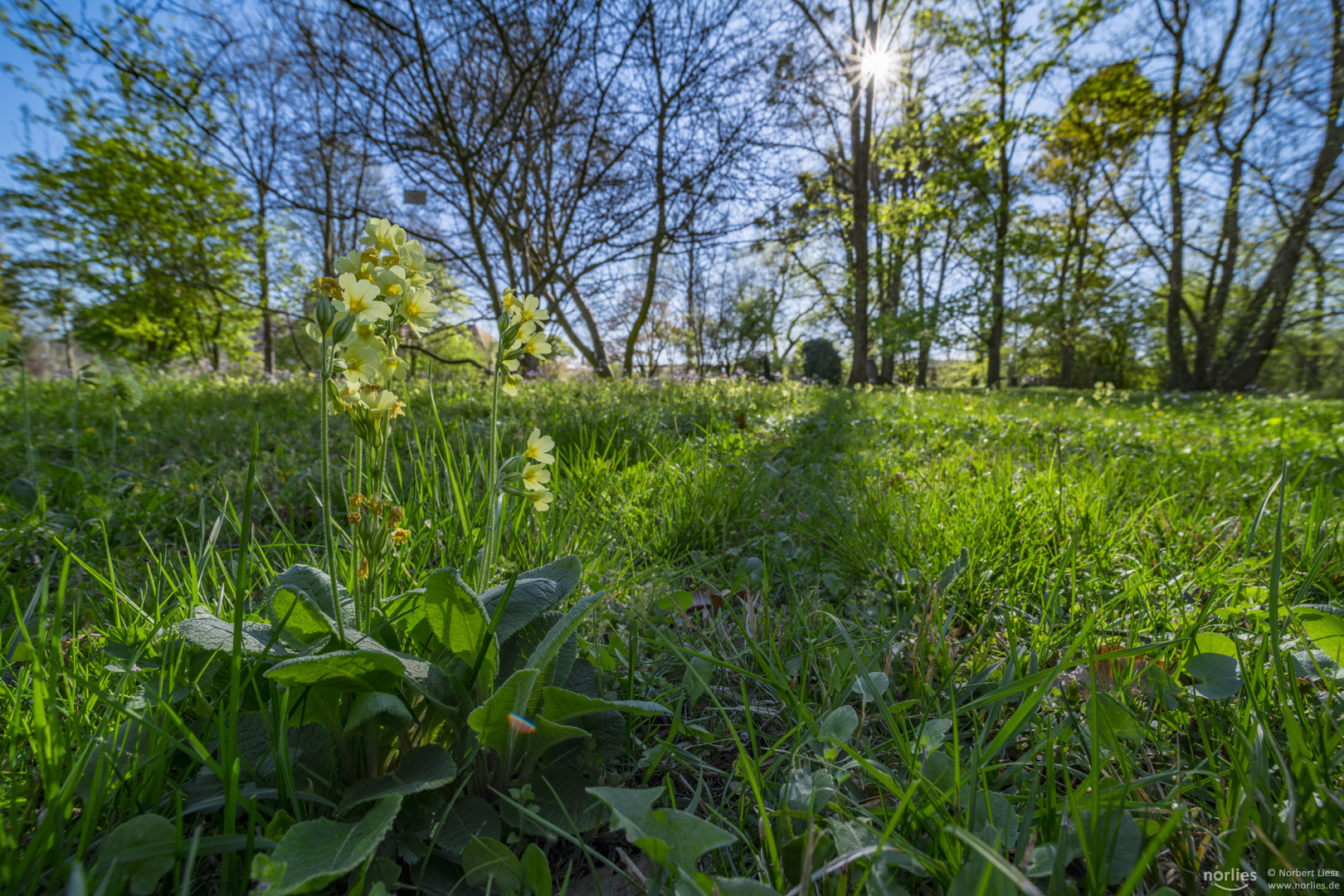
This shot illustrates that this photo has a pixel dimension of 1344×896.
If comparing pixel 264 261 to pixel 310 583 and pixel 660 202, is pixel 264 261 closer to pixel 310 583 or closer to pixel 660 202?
pixel 660 202

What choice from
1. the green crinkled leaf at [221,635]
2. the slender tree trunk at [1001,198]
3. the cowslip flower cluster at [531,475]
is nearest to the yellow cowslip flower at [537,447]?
the cowslip flower cluster at [531,475]

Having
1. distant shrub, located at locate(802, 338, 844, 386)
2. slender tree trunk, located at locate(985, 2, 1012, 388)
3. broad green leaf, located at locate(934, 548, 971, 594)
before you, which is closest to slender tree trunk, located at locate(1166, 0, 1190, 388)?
slender tree trunk, located at locate(985, 2, 1012, 388)

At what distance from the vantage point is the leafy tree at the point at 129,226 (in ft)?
30.6

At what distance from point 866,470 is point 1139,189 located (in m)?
17.6

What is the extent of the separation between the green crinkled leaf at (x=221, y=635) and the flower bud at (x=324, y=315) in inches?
16.2

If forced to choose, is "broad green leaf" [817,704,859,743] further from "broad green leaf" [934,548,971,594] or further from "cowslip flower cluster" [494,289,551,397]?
"cowslip flower cluster" [494,289,551,397]

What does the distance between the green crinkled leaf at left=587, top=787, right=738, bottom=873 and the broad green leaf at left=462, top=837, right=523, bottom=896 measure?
142mm

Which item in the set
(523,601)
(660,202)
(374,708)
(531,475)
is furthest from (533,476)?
(660,202)

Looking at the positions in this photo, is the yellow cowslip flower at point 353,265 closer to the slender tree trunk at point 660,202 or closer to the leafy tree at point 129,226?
the slender tree trunk at point 660,202

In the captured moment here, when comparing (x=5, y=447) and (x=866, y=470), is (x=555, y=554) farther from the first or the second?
(x=5, y=447)

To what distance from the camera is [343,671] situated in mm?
663

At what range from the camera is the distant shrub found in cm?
2214

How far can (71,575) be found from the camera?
164cm

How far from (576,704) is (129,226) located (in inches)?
547
